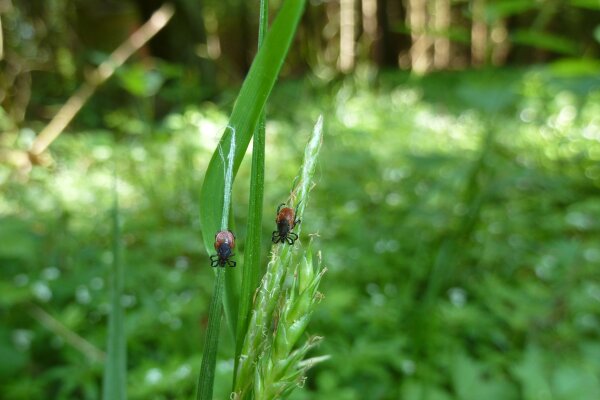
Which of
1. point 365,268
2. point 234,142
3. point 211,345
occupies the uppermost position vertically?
point 365,268

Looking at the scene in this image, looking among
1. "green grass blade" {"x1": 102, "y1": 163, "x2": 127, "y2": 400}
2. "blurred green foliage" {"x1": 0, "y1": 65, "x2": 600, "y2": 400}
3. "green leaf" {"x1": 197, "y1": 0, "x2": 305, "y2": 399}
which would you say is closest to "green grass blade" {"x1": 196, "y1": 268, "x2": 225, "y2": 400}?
"green leaf" {"x1": 197, "y1": 0, "x2": 305, "y2": 399}

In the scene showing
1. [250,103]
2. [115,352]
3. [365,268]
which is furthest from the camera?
[365,268]

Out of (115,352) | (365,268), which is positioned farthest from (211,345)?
(365,268)

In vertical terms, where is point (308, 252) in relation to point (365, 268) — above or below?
below

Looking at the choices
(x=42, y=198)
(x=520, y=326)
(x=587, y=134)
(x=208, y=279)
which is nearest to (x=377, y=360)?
(x=520, y=326)

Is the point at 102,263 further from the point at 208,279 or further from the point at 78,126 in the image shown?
the point at 78,126

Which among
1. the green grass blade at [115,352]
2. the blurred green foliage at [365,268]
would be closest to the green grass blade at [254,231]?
the green grass blade at [115,352]

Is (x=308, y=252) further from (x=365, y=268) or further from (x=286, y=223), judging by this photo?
(x=365, y=268)

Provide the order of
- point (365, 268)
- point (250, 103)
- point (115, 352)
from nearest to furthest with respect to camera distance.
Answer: point (250, 103), point (115, 352), point (365, 268)
